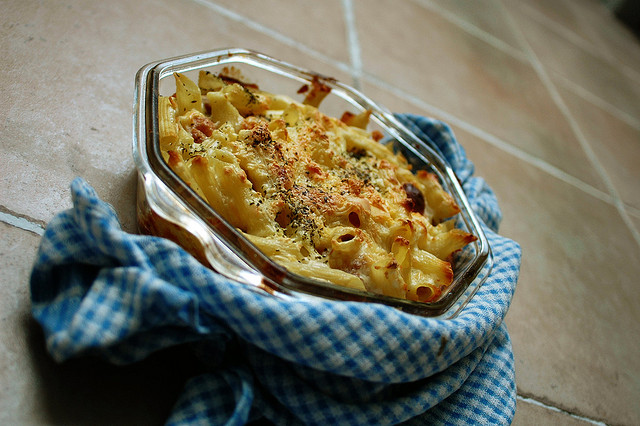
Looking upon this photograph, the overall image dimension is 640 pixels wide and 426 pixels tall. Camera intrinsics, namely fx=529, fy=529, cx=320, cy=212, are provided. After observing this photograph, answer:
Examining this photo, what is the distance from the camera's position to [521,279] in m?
1.30

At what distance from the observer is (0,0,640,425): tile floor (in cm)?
68

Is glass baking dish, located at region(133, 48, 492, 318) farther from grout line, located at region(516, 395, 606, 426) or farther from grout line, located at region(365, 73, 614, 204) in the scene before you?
grout line, located at region(365, 73, 614, 204)

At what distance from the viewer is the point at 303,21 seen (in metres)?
1.70

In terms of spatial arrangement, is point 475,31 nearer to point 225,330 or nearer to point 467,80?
point 467,80

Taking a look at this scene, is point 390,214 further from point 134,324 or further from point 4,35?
point 4,35

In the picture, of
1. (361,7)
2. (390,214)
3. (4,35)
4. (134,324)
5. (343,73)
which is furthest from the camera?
(361,7)

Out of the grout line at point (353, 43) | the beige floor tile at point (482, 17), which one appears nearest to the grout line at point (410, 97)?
the grout line at point (353, 43)

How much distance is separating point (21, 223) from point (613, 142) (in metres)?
2.26

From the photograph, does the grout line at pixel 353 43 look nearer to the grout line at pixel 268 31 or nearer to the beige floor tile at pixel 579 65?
the grout line at pixel 268 31

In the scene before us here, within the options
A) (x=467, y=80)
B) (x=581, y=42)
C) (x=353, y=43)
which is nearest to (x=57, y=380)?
(x=353, y=43)

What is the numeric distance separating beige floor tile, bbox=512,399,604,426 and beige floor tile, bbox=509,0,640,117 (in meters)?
1.93

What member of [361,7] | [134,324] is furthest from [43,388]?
[361,7]

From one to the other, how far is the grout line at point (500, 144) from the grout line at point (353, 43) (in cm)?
4

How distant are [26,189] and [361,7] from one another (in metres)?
1.57
